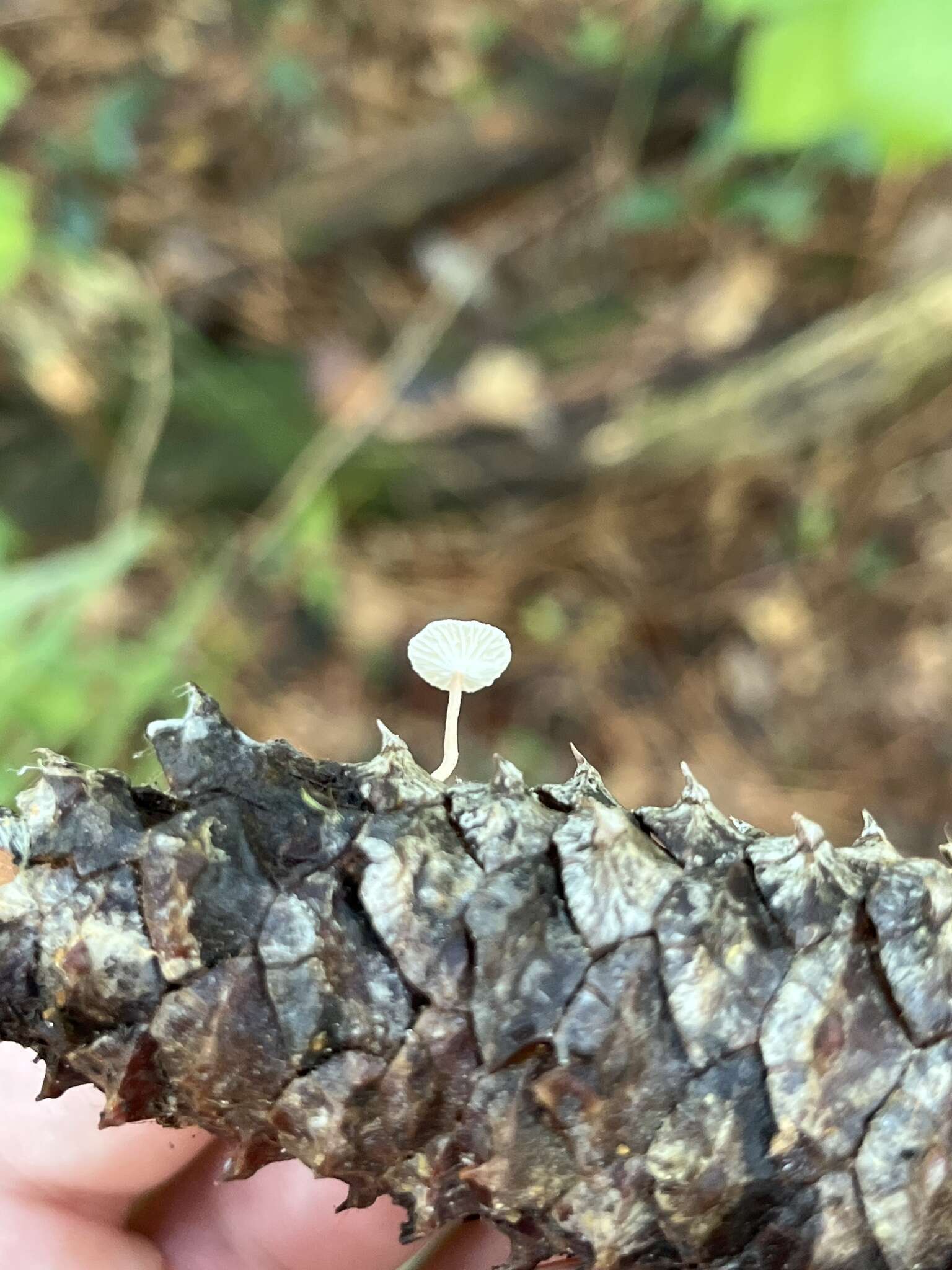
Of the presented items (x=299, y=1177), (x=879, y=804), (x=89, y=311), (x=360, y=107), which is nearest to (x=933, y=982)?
(x=299, y=1177)

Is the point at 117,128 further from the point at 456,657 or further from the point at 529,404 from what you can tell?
the point at 456,657

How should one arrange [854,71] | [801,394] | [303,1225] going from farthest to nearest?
[801,394] → [854,71] → [303,1225]

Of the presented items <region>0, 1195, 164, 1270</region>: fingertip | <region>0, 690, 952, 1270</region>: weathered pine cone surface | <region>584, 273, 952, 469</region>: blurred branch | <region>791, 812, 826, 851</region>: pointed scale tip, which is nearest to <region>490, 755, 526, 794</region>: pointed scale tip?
<region>0, 690, 952, 1270</region>: weathered pine cone surface

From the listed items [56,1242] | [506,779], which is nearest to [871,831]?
[506,779]

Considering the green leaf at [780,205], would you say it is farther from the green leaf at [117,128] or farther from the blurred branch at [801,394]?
the green leaf at [117,128]

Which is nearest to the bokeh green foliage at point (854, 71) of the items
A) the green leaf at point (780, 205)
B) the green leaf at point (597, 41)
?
the green leaf at point (780, 205)

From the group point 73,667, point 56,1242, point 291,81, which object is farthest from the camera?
point 291,81

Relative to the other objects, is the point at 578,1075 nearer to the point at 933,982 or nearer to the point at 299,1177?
the point at 933,982
